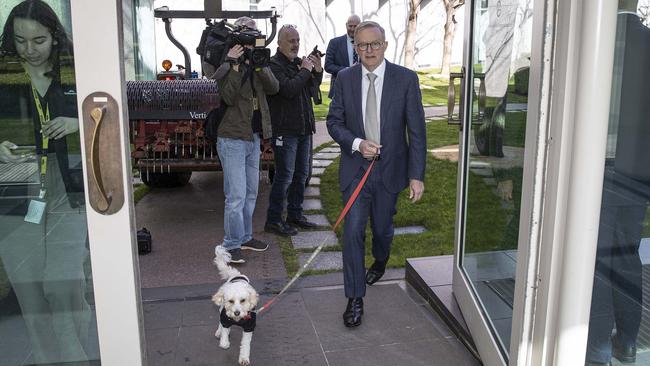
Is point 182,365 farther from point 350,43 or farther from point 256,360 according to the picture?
point 350,43

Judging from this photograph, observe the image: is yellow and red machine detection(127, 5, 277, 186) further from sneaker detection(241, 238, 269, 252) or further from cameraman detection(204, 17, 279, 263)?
sneaker detection(241, 238, 269, 252)

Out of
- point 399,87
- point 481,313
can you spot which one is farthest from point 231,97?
point 481,313

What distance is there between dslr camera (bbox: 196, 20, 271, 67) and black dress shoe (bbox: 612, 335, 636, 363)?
323 centimetres

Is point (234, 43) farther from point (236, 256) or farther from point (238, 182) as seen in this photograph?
point (236, 256)

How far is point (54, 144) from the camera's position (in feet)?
6.76

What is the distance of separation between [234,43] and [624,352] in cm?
337

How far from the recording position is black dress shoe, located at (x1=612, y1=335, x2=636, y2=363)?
7.89 ft

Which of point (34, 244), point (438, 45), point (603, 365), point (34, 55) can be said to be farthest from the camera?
point (438, 45)

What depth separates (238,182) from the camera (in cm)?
473

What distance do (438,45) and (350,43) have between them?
18660 mm

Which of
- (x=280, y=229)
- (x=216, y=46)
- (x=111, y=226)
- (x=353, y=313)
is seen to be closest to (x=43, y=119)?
(x=111, y=226)

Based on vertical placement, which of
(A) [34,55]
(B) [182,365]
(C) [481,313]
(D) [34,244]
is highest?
(A) [34,55]

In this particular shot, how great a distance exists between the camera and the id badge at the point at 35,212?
83.4 inches

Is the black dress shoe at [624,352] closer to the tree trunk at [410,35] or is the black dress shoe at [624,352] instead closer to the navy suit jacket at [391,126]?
the navy suit jacket at [391,126]
